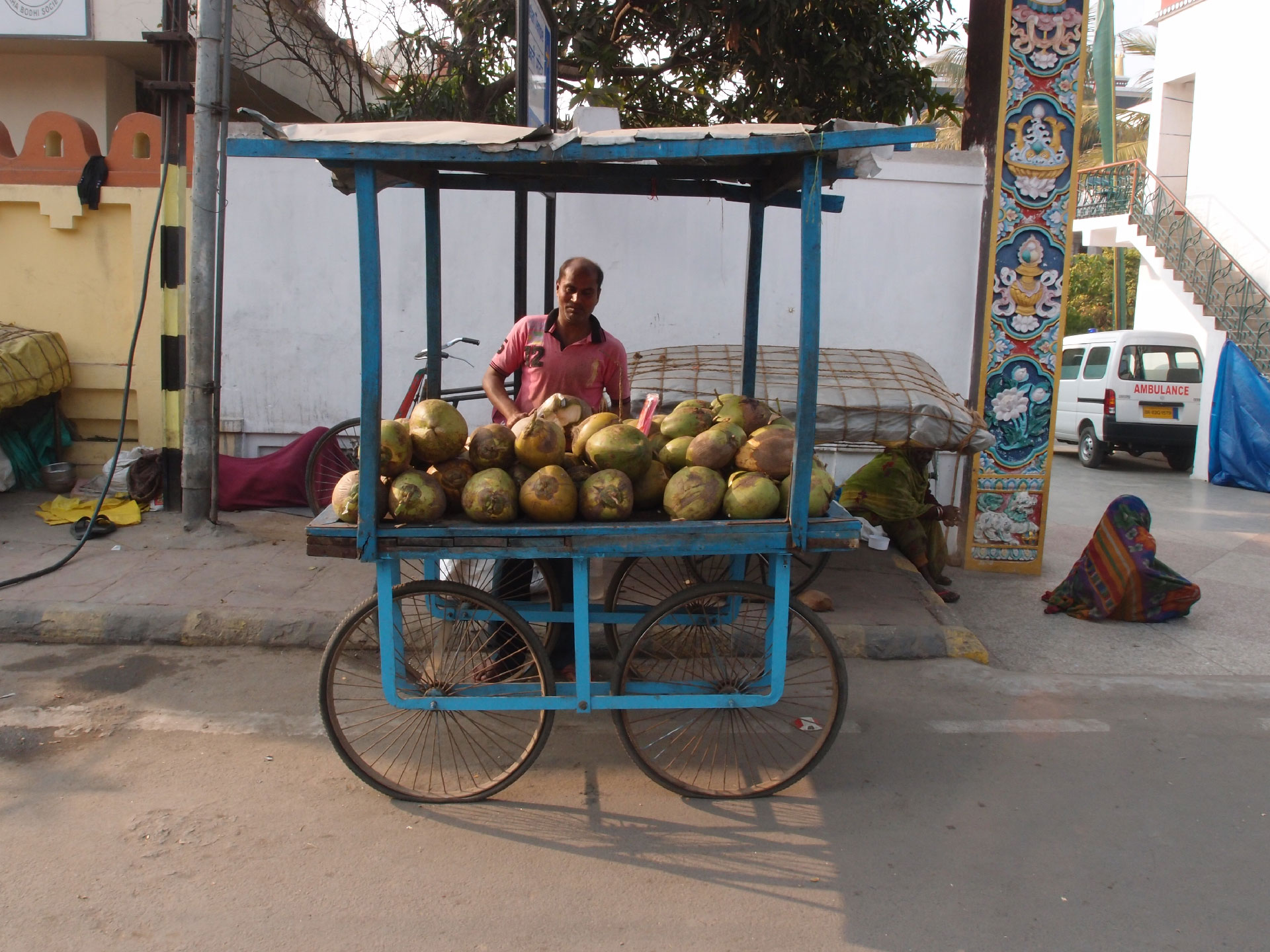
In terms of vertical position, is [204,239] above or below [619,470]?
above

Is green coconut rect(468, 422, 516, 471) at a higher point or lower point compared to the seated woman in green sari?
higher

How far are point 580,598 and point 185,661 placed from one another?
2.35m

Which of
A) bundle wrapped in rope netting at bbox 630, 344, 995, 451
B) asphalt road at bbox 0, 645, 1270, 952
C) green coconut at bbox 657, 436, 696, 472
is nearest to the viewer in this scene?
asphalt road at bbox 0, 645, 1270, 952

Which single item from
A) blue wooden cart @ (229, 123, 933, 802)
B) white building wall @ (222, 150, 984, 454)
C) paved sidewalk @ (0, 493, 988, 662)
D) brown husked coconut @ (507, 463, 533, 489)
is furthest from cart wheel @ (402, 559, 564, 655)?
white building wall @ (222, 150, 984, 454)

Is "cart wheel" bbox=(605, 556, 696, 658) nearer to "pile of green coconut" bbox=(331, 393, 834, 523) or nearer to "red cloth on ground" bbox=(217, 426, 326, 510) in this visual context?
"pile of green coconut" bbox=(331, 393, 834, 523)

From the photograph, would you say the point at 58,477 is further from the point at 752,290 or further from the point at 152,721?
the point at 752,290

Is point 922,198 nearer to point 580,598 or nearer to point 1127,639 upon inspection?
point 1127,639

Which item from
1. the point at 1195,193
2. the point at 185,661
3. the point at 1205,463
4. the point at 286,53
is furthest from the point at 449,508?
the point at 1195,193

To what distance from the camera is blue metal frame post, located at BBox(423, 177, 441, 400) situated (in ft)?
13.0

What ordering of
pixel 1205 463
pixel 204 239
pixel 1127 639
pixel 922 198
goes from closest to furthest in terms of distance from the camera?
pixel 1127 639
pixel 204 239
pixel 922 198
pixel 1205 463

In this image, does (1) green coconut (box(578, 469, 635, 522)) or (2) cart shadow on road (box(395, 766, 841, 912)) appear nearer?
(2) cart shadow on road (box(395, 766, 841, 912))

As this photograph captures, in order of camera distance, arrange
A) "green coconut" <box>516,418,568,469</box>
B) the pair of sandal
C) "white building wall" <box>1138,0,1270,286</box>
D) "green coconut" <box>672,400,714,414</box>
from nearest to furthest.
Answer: "green coconut" <box>516,418,568,469</box> → "green coconut" <box>672,400,714,414</box> → the pair of sandal → "white building wall" <box>1138,0,1270,286</box>

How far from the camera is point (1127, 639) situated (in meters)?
5.05

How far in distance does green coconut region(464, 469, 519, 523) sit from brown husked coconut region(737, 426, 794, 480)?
0.80 meters
